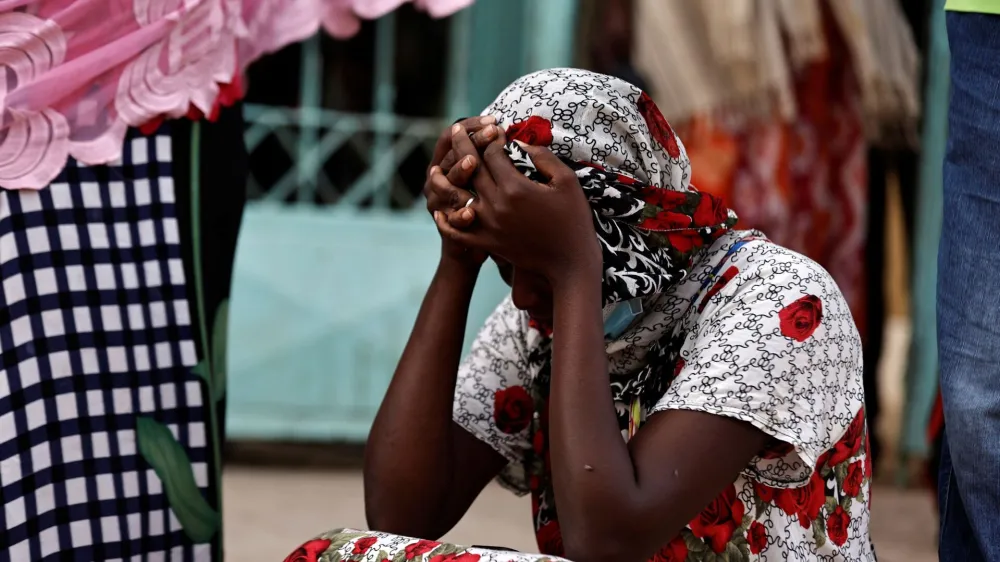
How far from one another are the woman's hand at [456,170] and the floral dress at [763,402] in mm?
296

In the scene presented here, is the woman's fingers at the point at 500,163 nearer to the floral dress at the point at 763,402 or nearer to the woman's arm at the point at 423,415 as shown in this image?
the woman's arm at the point at 423,415

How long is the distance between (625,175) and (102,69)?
33.5 inches

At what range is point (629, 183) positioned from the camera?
170cm

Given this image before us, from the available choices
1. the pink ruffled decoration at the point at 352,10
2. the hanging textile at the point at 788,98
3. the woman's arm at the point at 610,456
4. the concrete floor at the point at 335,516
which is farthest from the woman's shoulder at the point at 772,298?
the hanging textile at the point at 788,98

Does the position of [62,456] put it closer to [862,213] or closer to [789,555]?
[789,555]

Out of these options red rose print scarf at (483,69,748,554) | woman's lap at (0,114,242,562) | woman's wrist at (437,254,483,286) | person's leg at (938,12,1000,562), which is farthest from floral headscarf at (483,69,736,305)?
woman's lap at (0,114,242,562)

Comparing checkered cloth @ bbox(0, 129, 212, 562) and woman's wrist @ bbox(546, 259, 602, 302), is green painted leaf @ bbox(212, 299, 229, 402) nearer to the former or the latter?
checkered cloth @ bbox(0, 129, 212, 562)

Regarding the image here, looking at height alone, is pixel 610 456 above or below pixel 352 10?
below

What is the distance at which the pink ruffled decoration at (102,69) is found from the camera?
6.19 ft

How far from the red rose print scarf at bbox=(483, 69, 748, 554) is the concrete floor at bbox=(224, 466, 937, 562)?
7.26 feet

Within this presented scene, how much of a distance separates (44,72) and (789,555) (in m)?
1.31

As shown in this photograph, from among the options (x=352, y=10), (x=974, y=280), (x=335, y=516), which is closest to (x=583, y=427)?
(x=974, y=280)

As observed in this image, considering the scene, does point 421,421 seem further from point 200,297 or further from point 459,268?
point 200,297

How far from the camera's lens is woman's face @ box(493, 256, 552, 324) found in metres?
1.75
